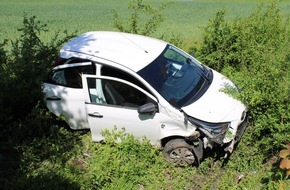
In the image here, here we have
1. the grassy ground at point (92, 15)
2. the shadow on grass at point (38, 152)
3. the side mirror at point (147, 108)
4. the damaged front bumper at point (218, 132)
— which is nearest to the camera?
the shadow on grass at point (38, 152)

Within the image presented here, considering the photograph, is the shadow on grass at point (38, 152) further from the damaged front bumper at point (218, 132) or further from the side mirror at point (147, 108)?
the damaged front bumper at point (218, 132)

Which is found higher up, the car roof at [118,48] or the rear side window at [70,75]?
the car roof at [118,48]

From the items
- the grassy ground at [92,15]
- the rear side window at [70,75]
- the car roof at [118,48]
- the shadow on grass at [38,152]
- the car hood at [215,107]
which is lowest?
the grassy ground at [92,15]

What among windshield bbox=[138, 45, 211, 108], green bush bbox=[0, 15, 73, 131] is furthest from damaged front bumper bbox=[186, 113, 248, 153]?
green bush bbox=[0, 15, 73, 131]

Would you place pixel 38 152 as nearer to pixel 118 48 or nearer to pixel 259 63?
pixel 118 48

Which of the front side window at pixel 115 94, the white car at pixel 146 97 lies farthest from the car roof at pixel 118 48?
the front side window at pixel 115 94

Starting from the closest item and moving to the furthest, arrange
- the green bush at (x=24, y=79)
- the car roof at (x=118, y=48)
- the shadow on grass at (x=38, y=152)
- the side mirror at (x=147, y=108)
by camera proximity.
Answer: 1. the shadow on grass at (x=38, y=152)
2. the side mirror at (x=147, y=108)
3. the car roof at (x=118, y=48)
4. the green bush at (x=24, y=79)

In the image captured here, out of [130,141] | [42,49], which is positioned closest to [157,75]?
[130,141]

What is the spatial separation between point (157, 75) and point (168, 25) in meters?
11.2

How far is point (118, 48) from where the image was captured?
6.93 meters

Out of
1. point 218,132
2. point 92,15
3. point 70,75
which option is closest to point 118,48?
point 70,75

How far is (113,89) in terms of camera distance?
6.56 m

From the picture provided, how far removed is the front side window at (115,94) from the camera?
21.1 ft

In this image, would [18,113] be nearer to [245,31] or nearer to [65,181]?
[65,181]
